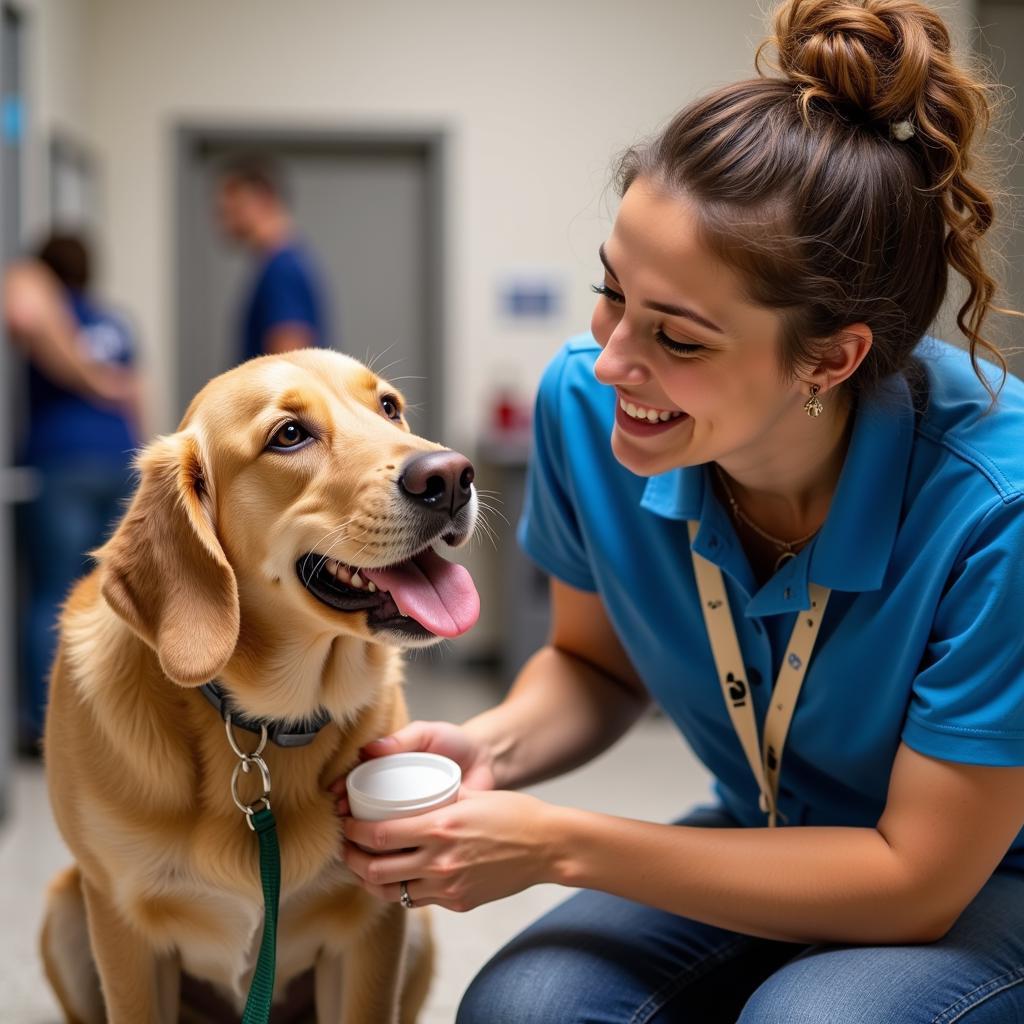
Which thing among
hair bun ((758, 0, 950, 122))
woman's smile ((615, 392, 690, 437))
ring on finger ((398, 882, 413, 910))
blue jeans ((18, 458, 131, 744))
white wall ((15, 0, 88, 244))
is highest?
white wall ((15, 0, 88, 244))

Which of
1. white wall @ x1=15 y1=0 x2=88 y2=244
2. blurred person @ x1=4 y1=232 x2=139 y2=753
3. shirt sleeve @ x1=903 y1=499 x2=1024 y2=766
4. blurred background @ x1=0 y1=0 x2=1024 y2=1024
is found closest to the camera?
shirt sleeve @ x1=903 y1=499 x2=1024 y2=766

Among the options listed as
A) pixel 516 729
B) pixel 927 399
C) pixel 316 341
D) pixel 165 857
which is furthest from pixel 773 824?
pixel 316 341

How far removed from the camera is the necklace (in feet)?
4.30

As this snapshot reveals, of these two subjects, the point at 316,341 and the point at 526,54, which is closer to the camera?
the point at 316,341

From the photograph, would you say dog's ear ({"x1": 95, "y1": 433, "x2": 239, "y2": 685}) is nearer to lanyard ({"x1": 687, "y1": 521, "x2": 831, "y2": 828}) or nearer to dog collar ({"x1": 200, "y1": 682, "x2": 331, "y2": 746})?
dog collar ({"x1": 200, "y1": 682, "x2": 331, "y2": 746})

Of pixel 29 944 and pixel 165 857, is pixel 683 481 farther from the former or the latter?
pixel 29 944

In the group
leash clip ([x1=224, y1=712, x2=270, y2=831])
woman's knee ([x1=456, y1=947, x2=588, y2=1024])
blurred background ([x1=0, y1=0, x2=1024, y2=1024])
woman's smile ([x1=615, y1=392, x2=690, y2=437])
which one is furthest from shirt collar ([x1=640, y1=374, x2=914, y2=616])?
blurred background ([x1=0, y1=0, x2=1024, y2=1024])

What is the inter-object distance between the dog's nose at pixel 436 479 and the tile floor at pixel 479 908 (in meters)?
1.06

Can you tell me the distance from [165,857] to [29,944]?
3.73ft

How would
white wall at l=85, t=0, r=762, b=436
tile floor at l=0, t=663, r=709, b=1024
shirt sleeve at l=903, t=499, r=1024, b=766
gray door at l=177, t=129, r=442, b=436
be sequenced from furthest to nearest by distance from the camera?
gray door at l=177, t=129, r=442, b=436, white wall at l=85, t=0, r=762, b=436, tile floor at l=0, t=663, r=709, b=1024, shirt sleeve at l=903, t=499, r=1024, b=766

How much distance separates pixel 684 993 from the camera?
1305 millimetres

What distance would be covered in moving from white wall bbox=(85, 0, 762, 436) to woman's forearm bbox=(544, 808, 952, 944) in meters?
3.68

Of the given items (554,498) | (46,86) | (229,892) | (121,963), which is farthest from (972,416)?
(46,86)

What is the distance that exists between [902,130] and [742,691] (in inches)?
24.2
